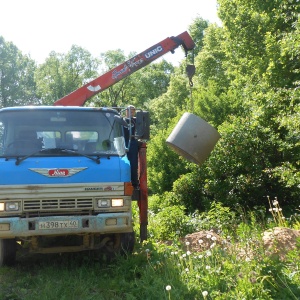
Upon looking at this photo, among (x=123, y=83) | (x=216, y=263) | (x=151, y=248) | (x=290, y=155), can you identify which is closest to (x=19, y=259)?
(x=151, y=248)

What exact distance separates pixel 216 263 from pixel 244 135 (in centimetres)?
756

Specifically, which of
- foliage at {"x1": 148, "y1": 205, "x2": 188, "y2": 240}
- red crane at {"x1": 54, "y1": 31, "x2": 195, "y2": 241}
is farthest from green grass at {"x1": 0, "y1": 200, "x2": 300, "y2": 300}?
red crane at {"x1": 54, "y1": 31, "x2": 195, "y2": 241}

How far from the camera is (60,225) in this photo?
6172mm

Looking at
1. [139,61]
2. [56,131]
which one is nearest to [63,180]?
[56,131]

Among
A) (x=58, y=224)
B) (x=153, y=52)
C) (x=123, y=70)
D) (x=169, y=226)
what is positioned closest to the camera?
(x=58, y=224)

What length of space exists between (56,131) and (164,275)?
2.72m

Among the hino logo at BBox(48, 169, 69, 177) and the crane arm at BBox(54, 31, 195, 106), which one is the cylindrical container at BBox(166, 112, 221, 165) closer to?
the hino logo at BBox(48, 169, 69, 177)

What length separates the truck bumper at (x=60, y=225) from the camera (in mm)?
6090

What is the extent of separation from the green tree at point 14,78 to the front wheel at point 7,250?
155 ft

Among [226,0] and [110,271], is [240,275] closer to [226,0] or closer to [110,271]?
[110,271]

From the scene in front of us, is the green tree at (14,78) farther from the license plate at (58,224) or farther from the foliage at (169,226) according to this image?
the license plate at (58,224)

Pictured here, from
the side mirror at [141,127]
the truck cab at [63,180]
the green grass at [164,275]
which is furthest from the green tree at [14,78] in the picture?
the side mirror at [141,127]

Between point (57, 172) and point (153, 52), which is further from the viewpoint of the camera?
point (153, 52)

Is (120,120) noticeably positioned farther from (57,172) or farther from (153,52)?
(153,52)
